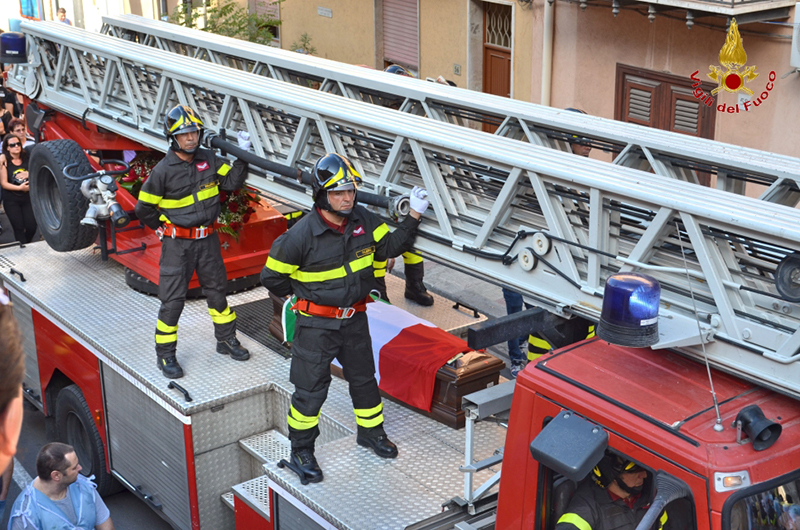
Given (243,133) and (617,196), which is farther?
(243,133)

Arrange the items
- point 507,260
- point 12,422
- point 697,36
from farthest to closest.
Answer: point 697,36 < point 507,260 < point 12,422

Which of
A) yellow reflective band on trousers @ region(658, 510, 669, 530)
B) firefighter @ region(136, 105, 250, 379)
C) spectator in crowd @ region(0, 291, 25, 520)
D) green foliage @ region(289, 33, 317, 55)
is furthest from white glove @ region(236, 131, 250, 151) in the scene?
green foliage @ region(289, 33, 317, 55)

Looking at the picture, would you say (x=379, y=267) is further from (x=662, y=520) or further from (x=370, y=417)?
(x=662, y=520)

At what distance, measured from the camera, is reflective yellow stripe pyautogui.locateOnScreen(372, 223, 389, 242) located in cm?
429

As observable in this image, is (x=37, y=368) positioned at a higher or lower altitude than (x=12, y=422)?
lower

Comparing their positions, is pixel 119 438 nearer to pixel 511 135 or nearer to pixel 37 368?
pixel 37 368

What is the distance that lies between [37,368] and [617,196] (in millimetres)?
4648

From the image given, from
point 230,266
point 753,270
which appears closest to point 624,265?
point 753,270

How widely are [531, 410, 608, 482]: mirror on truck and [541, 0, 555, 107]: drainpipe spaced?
916cm

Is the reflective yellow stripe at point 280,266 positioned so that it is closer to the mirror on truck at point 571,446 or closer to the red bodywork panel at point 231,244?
the mirror on truck at point 571,446

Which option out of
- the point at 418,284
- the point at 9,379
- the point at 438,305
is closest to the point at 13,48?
the point at 418,284

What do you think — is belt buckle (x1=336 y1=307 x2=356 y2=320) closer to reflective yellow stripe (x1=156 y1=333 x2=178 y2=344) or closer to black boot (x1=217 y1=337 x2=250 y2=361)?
black boot (x1=217 y1=337 x2=250 y2=361)

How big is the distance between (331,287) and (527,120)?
166cm

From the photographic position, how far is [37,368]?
6.50 meters
